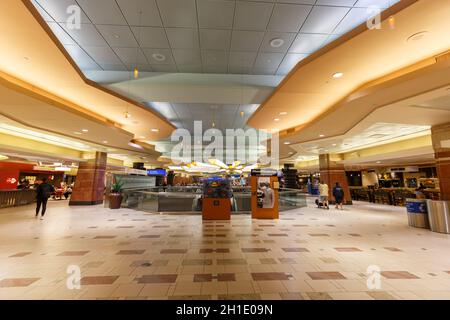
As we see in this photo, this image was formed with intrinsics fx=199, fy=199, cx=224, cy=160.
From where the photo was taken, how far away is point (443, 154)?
6.47 metres

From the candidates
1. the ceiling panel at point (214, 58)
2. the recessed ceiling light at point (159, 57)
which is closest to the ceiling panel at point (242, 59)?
the ceiling panel at point (214, 58)

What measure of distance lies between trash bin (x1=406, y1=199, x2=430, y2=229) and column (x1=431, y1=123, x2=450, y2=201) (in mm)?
641

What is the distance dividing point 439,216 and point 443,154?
6.86 ft

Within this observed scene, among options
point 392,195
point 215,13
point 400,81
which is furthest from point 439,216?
point 392,195

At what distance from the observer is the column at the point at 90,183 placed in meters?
11.9

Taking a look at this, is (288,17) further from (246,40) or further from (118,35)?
(118,35)

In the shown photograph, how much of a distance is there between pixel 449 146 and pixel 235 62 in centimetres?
714

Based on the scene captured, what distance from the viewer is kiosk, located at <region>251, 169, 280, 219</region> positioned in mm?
7699

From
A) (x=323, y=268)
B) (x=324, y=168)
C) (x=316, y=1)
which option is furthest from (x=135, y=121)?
(x=324, y=168)

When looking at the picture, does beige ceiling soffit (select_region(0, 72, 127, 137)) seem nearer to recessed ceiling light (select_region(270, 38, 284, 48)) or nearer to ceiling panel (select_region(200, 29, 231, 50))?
ceiling panel (select_region(200, 29, 231, 50))

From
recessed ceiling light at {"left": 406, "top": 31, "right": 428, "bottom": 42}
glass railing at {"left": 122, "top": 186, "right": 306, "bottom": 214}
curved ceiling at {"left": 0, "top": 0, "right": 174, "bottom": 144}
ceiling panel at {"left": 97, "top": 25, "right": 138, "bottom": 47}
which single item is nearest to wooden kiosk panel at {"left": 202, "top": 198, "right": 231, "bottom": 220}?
glass railing at {"left": 122, "top": 186, "right": 306, "bottom": 214}

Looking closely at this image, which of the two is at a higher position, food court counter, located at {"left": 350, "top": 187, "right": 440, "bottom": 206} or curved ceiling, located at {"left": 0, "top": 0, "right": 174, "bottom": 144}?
curved ceiling, located at {"left": 0, "top": 0, "right": 174, "bottom": 144}

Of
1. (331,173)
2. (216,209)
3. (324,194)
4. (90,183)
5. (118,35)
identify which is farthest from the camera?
(331,173)
